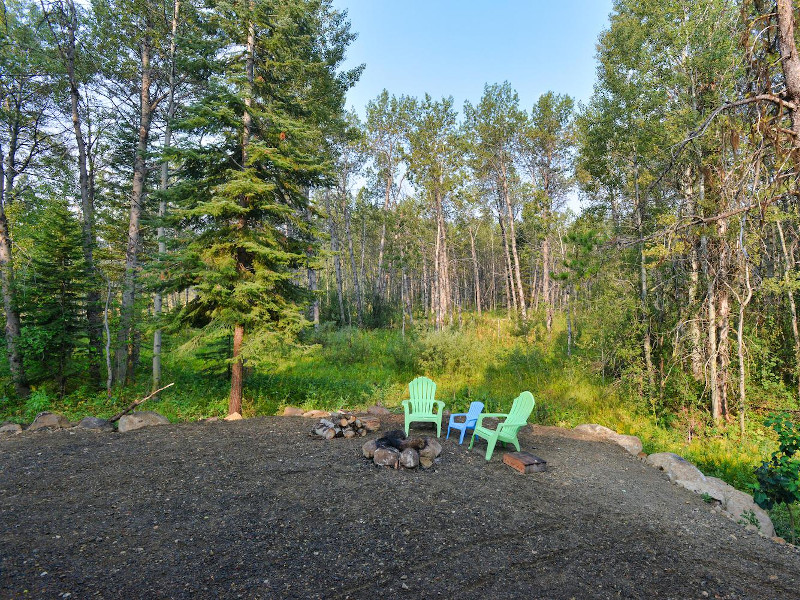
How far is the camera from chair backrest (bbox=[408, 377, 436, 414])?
555 cm

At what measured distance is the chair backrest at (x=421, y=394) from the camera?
555 centimetres

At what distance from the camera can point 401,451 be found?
4.30 metres

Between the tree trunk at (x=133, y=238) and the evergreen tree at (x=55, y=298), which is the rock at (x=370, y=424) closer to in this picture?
the tree trunk at (x=133, y=238)

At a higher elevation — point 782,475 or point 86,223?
point 86,223

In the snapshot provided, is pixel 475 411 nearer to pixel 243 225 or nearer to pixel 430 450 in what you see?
pixel 430 450

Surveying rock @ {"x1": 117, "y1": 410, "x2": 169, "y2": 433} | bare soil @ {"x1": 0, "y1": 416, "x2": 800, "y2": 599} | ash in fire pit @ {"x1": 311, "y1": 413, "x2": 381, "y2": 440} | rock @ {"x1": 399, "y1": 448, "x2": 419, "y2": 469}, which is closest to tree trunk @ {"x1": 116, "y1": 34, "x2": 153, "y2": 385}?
rock @ {"x1": 117, "y1": 410, "x2": 169, "y2": 433}

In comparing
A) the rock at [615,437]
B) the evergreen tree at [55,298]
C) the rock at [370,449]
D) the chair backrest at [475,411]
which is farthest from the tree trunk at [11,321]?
the rock at [615,437]

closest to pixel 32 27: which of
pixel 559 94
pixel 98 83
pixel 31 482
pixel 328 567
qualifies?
pixel 98 83

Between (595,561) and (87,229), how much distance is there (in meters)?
11.0

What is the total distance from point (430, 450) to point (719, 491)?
10.0ft

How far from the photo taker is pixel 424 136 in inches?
540

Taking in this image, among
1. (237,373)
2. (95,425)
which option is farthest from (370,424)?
(95,425)

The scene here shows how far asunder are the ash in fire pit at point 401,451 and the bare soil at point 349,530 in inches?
5.2

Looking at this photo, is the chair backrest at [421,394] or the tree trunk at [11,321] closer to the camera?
the chair backrest at [421,394]
